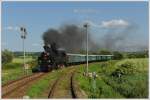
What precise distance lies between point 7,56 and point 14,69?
834 millimetres

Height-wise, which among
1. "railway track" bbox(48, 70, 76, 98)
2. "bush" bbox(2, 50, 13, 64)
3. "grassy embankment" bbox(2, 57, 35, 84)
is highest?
"bush" bbox(2, 50, 13, 64)

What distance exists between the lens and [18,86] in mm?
12648

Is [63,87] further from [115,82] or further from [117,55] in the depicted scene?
[117,55]

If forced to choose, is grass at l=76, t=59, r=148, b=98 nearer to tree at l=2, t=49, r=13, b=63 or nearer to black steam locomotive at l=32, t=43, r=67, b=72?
black steam locomotive at l=32, t=43, r=67, b=72

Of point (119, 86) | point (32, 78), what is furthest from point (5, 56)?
point (119, 86)

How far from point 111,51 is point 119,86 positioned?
923 mm

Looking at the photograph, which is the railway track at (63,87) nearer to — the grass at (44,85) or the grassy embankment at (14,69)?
the grass at (44,85)

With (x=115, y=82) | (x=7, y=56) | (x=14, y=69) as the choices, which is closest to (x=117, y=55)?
(x=115, y=82)

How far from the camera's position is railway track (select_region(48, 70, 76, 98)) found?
11.6 m

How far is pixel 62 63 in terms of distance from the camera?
1409 centimetres

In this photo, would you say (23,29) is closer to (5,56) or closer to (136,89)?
(5,56)

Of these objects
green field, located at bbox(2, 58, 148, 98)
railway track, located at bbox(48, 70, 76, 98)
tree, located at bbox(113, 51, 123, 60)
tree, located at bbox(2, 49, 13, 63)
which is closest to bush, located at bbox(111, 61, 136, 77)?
green field, located at bbox(2, 58, 148, 98)

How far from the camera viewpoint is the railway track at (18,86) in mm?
11659

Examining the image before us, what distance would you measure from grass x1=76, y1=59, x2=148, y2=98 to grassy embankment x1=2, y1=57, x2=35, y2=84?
1.24 m
